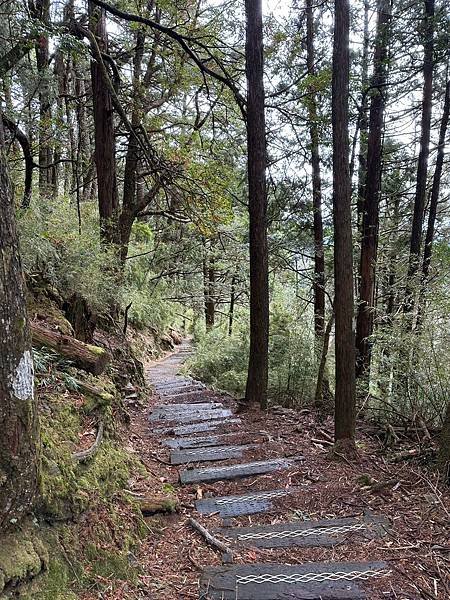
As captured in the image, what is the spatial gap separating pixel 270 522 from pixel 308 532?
36 centimetres

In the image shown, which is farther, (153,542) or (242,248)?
(242,248)

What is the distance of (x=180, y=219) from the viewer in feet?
34.4

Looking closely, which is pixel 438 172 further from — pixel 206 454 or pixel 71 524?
pixel 71 524

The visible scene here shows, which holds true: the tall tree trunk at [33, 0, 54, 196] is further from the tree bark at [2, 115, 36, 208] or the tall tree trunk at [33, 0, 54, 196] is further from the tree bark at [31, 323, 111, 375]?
the tree bark at [31, 323, 111, 375]

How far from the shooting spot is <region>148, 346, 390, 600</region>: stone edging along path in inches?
105

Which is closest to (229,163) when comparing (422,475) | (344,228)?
(344,228)

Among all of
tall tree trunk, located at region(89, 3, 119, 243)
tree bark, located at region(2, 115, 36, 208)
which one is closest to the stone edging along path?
tree bark, located at region(2, 115, 36, 208)

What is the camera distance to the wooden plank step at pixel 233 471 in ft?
14.8

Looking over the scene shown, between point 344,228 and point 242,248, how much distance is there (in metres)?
8.14

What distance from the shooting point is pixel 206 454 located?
521 centimetres

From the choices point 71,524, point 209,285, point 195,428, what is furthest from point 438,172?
point 209,285

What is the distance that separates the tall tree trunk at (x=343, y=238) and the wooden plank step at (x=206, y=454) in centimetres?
117

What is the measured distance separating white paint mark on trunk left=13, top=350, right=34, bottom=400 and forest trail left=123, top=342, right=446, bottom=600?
1467mm

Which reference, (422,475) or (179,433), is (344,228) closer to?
(422,475)
